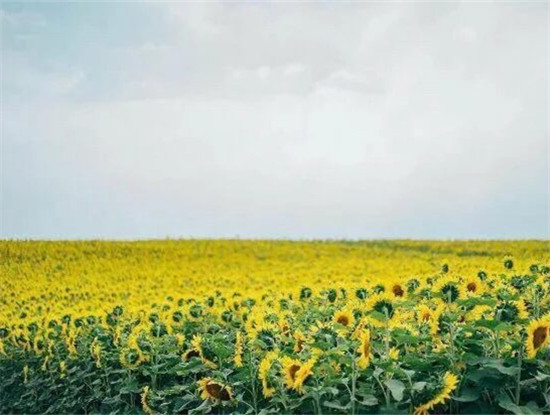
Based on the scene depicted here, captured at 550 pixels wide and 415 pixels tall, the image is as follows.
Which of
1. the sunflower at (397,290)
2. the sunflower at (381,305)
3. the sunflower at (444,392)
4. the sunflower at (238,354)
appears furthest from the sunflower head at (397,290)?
the sunflower at (444,392)

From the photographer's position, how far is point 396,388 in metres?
3.42

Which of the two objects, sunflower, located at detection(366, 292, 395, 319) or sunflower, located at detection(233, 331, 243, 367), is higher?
sunflower, located at detection(366, 292, 395, 319)

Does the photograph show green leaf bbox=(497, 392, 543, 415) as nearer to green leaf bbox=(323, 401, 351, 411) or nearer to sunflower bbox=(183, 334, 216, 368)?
green leaf bbox=(323, 401, 351, 411)

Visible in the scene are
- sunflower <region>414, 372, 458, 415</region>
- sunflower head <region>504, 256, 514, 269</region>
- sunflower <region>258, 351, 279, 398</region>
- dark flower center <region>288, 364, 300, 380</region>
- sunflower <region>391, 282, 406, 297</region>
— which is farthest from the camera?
sunflower head <region>504, 256, 514, 269</region>

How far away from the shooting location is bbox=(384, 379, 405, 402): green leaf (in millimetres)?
3391

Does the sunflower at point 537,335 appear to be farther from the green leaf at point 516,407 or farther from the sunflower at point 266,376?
the sunflower at point 266,376

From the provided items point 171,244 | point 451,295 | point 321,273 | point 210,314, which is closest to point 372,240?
point 171,244

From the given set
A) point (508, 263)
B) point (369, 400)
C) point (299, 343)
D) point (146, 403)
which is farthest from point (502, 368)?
point (146, 403)

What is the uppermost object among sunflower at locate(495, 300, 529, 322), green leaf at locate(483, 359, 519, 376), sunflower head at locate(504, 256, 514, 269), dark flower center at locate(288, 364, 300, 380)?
sunflower head at locate(504, 256, 514, 269)

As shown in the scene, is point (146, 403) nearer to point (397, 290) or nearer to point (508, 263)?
point (397, 290)

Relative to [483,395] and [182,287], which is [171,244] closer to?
[182,287]

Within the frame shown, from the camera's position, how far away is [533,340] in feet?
11.3

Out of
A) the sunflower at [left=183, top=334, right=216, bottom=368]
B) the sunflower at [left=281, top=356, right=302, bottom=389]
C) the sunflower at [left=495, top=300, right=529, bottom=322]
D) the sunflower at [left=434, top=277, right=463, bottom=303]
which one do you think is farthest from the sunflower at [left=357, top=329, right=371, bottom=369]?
the sunflower at [left=183, top=334, right=216, bottom=368]

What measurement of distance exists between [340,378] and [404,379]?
0.28 metres
